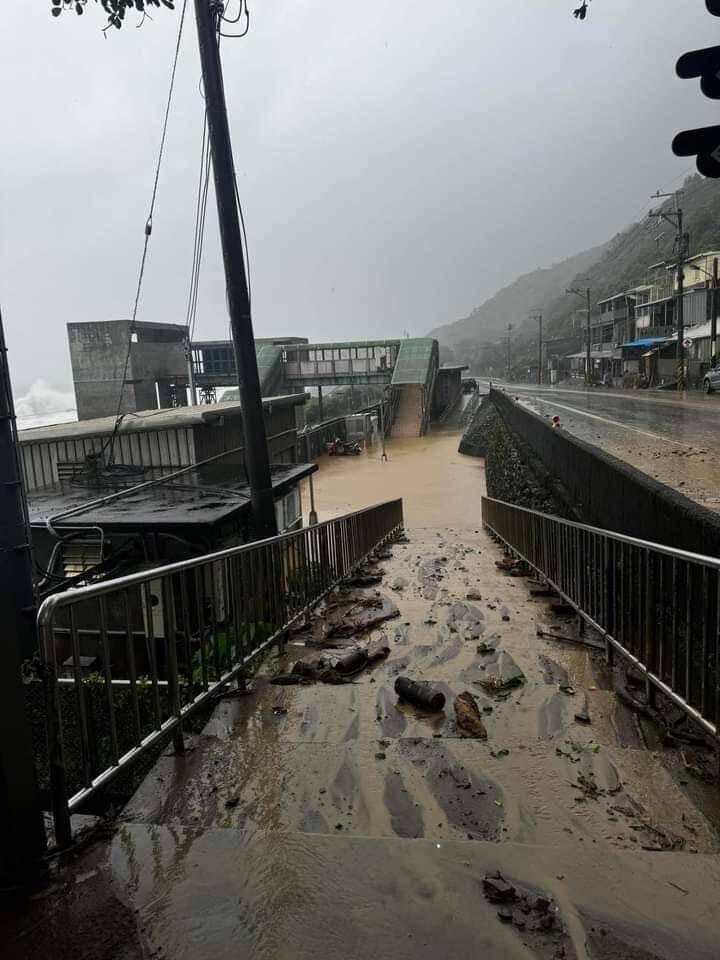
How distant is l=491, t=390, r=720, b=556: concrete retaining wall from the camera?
5301 millimetres

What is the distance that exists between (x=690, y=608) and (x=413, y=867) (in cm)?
179

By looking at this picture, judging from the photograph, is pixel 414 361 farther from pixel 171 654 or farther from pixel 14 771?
pixel 14 771

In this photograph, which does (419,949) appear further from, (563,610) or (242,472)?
(242,472)

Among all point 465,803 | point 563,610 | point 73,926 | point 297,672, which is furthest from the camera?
point 563,610

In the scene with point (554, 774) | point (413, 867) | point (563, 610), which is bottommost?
point (563, 610)

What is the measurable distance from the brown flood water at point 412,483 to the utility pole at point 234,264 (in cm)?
1433

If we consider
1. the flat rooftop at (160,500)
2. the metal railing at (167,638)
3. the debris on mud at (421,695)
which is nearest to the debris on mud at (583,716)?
the debris on mud at (421,695)

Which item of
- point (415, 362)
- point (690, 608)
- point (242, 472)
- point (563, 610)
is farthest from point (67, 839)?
point (415, 362)

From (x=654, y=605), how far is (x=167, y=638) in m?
2.59

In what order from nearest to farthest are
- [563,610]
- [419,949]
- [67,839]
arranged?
[419,949]
[67,839]
[563,610]

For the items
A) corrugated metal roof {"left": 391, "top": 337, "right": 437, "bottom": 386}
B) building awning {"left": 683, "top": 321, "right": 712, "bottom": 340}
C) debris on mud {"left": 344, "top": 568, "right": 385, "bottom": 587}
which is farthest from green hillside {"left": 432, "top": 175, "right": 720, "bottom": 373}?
debris on mud {"left": 344, "top": 568, "right": 385, "bottom": 587}

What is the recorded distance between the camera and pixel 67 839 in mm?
2238

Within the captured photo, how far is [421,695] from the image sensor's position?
3.56 meters

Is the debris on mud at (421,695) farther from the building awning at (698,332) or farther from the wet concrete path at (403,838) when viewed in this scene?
the building awning at (698,332)
